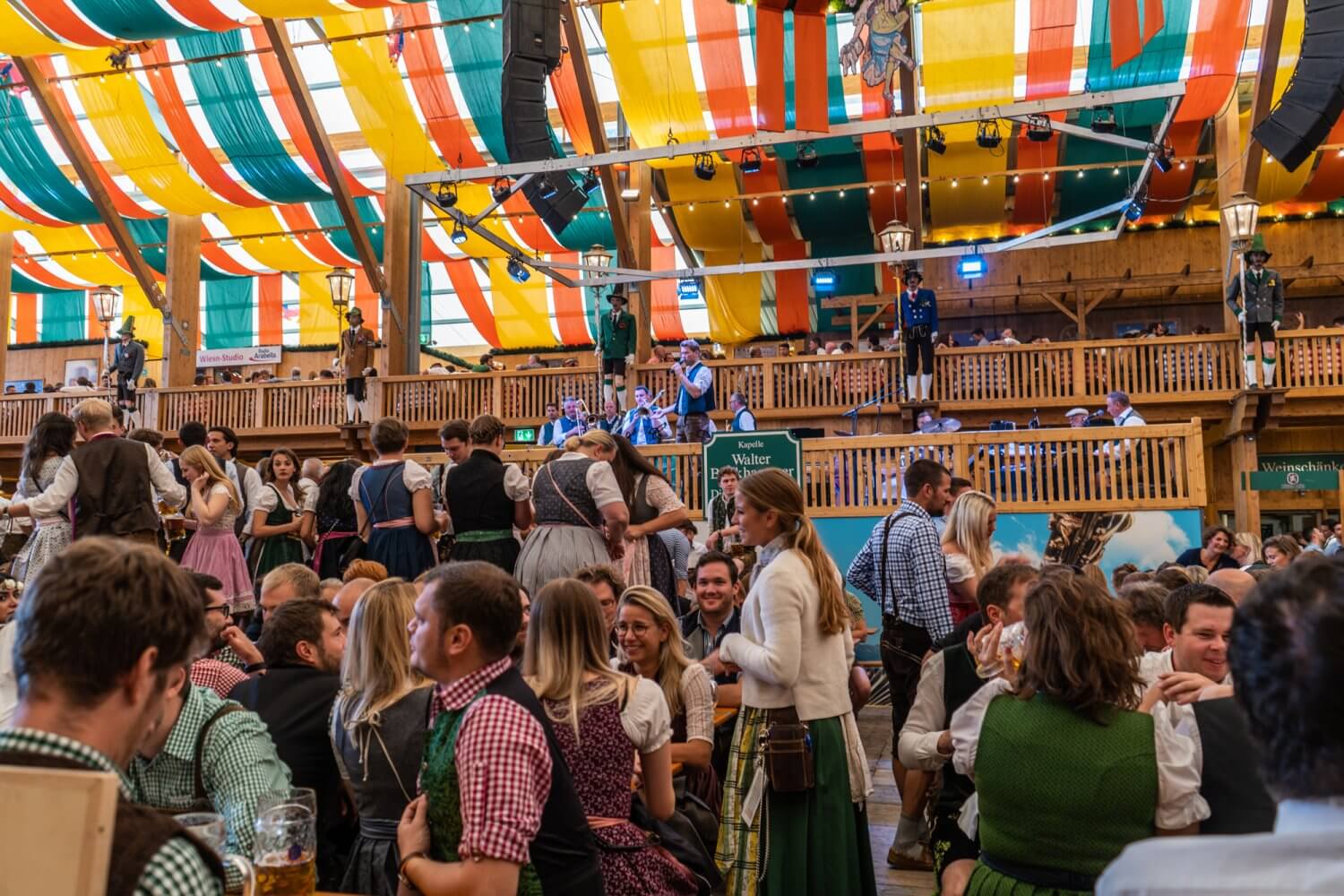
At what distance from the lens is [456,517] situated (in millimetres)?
4938

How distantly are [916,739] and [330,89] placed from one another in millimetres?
16913

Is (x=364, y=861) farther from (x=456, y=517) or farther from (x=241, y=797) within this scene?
(x=456, y=517)

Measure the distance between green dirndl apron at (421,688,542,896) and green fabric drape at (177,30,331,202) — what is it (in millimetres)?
14369

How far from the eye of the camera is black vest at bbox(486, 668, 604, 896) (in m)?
1.86

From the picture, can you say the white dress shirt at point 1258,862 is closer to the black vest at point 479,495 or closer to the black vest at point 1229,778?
the black vest at point 1229,778

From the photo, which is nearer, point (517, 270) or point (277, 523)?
point (277, 523)

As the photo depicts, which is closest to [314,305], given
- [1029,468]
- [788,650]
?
[1029,468]

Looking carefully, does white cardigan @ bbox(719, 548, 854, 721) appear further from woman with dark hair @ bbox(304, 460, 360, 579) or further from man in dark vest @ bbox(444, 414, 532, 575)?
woman with dark hair @ bbox(304, 460, 360, 579)

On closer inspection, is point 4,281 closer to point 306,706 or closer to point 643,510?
point 643,510

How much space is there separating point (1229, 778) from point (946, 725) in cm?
88

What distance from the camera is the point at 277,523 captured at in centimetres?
641

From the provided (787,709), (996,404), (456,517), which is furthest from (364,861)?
(996,404)

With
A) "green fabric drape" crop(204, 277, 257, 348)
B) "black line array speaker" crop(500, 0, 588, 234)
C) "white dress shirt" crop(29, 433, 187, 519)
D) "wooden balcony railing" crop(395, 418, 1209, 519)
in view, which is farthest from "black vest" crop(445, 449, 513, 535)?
"green fabric drape" crop(204, 277, 257, 348)

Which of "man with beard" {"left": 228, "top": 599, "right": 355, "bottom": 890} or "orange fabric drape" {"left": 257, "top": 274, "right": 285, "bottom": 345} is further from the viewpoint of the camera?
"orange fabric drape" {"left": 257, "top": 274, "right": 285, "bottom": 345}
